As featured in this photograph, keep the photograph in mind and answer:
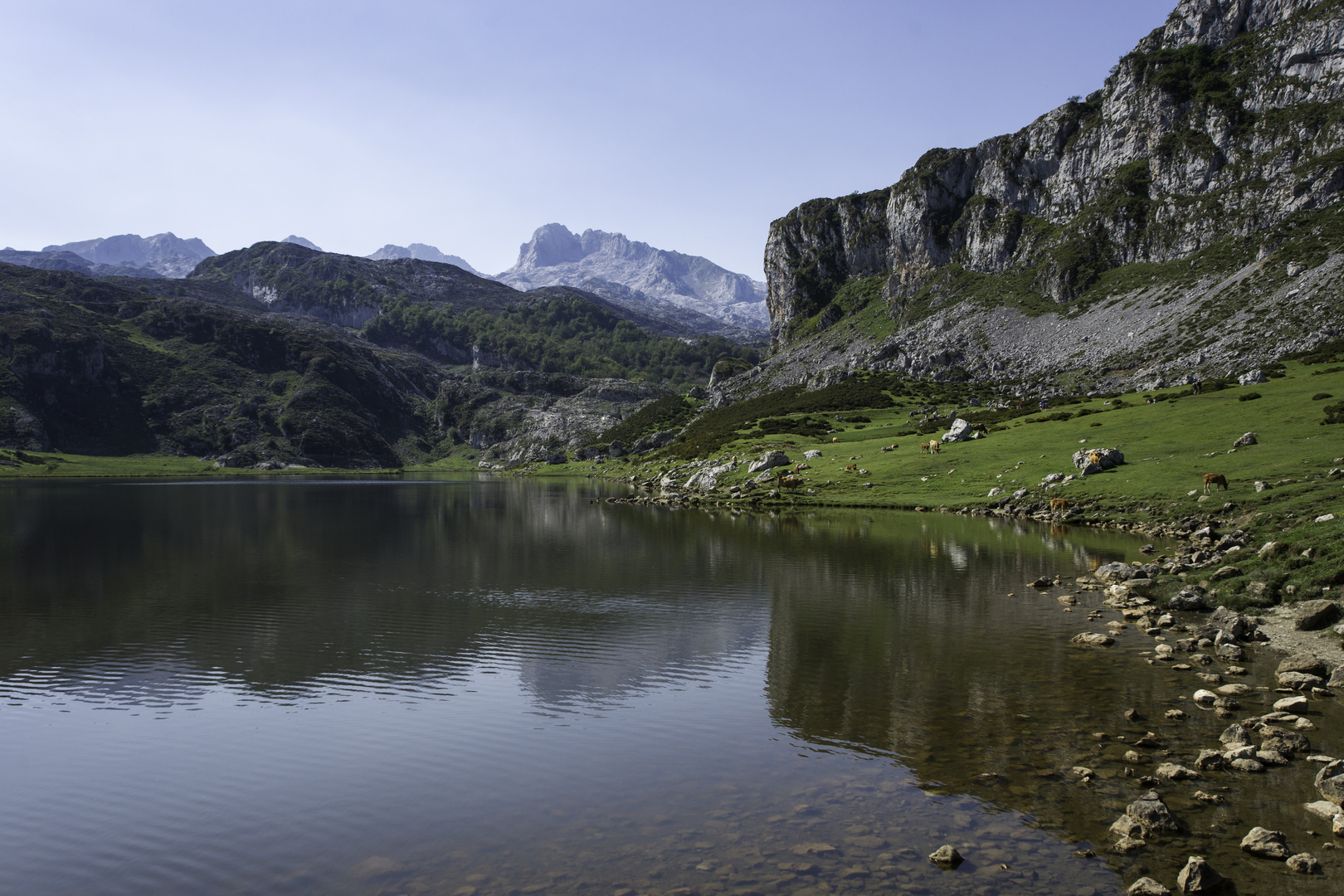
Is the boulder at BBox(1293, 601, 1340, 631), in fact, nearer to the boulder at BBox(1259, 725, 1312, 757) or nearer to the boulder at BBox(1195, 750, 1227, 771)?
the boulder at BBox(1259, 725, 1312, 757)

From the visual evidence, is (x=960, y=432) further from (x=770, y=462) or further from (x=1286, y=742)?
(x=1286, y=742)

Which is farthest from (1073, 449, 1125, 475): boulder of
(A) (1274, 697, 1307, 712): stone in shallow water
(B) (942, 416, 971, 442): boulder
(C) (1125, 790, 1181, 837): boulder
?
(C) (1125, 790, 1181, 837): boulder

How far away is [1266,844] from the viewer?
43.0ft

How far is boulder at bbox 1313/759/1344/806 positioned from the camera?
14.7 metres

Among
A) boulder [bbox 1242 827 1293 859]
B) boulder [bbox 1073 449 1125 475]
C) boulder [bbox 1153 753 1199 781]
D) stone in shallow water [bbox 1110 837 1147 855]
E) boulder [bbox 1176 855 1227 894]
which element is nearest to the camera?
boulder [bbox 1176 855 1227 894]

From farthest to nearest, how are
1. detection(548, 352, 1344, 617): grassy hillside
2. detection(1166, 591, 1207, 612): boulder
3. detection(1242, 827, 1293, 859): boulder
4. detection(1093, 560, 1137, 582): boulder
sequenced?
detection(1093, 560, 1137, 582): boulder < detection(548, 352, 1344, 617): grassy hillside < detection(1166, 591, 1207, 612): boulder < detection(1242, 827, 1293, 859): boulder

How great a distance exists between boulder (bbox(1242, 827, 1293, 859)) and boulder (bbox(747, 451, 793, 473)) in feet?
329

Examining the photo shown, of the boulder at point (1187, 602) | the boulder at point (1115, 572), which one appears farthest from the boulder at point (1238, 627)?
the boulder at point (1115, 572)

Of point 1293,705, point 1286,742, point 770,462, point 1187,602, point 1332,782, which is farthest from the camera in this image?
point 770,462

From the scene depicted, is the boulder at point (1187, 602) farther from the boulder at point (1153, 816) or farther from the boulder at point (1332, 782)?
the boulder at point (1153, 816)

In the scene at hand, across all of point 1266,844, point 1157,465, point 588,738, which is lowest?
point 588,738

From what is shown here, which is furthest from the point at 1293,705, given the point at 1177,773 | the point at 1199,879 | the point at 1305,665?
the point at 1199,879

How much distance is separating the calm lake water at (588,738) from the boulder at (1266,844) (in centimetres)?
34

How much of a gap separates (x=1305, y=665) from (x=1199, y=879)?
14231mm
